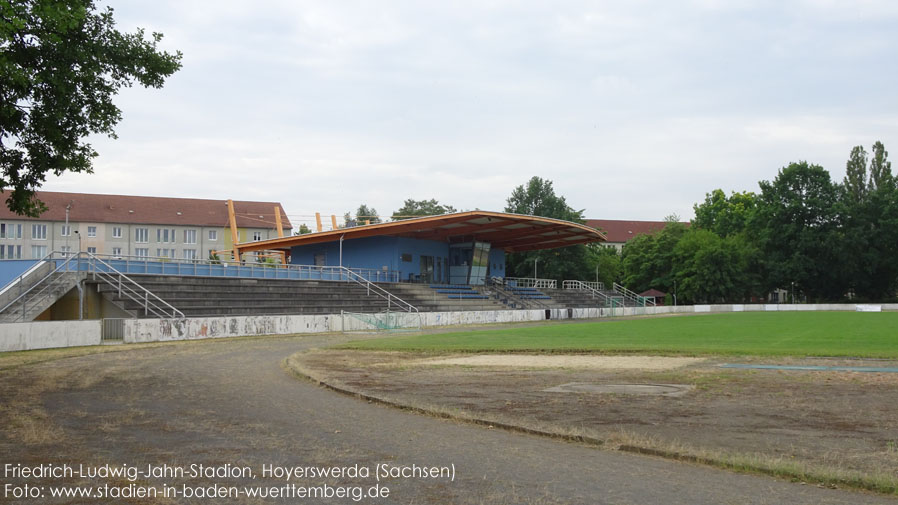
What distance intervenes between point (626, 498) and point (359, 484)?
2.52 metres

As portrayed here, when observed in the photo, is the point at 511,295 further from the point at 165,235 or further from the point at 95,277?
the point at 165,235

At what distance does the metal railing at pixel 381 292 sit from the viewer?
4992cm

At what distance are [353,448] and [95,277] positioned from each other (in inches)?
1228

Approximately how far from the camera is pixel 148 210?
109438 mm

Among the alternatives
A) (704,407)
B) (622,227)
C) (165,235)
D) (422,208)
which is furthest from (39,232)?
(622,227)

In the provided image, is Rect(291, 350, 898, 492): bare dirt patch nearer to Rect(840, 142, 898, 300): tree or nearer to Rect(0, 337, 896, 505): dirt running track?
Rect(0, 337, 896, 505): dirt running track

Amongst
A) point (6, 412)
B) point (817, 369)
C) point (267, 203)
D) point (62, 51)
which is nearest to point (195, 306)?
point (62, 51)

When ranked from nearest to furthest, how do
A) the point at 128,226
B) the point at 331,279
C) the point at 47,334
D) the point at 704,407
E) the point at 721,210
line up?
the point at 704,407, the point at 47,334, the point at 331,279, the point at 128,226, the point at 721,210

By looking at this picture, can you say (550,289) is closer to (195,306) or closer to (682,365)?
(195,306)

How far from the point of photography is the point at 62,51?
618 inches

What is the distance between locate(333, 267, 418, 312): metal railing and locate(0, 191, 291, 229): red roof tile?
186 ft

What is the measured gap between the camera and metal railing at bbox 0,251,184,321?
103ft

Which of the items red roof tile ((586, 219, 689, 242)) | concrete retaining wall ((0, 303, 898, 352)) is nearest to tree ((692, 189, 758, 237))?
red roof tile ((586, 219, 689, 242))

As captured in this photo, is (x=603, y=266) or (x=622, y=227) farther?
(x=622, y=227)
